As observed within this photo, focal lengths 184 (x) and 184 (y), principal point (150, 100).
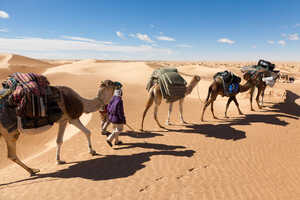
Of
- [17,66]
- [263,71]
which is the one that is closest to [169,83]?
[263,71]

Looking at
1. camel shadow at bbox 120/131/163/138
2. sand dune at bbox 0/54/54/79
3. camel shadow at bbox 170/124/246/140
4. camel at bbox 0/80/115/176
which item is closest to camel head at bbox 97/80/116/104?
camel at bbox 0/80/115/176

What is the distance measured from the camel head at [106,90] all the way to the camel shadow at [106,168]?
1664 mm

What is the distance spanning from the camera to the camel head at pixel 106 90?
5391 mm

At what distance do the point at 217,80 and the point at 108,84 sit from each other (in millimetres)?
5354

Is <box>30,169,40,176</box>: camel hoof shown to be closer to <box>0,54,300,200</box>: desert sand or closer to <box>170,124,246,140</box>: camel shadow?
<box>0,54,300,200</box>: desert sand

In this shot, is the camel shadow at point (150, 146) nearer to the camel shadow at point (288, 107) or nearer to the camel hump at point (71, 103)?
the camel hump at point (71, 103)

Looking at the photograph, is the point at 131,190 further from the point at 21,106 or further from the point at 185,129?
the point at 185,129

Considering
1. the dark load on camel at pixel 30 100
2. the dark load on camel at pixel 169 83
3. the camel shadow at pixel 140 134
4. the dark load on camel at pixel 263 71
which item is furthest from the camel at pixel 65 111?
the dark load on camel at pixel 263 71

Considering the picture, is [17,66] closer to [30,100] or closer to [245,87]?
[30,100]

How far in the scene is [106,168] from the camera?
4512mm

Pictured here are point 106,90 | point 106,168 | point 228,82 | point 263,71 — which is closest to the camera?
point 106,168

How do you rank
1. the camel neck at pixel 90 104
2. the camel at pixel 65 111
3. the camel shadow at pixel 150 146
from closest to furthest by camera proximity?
the camel at pixel 65 111
the camel neck at pixel 90 104
the camel shadow at pixel 150 146

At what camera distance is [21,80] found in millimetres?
4066

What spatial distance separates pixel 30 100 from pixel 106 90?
2.01 meters
